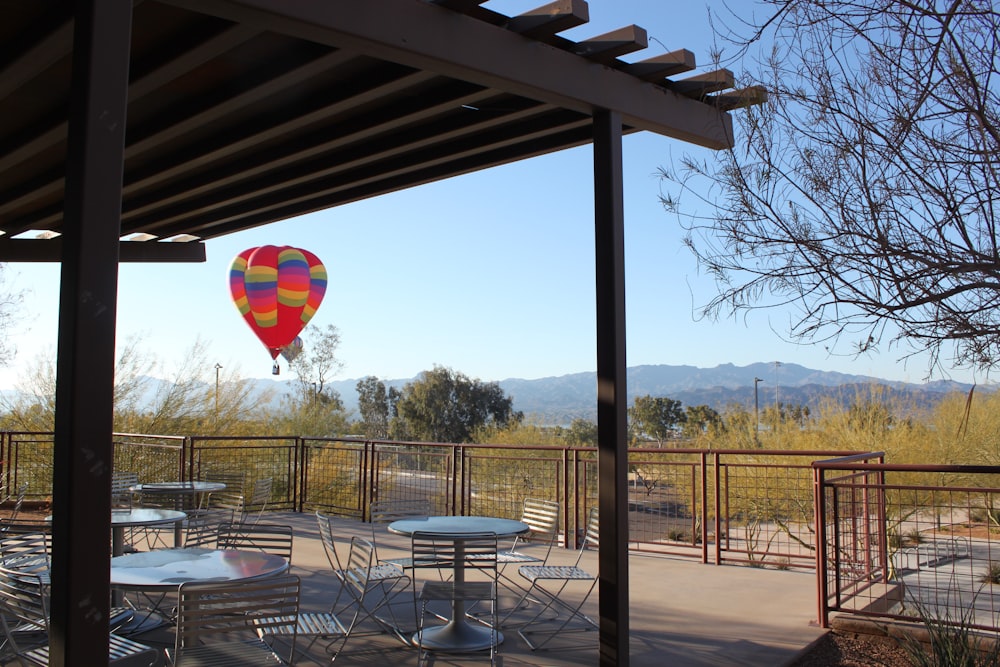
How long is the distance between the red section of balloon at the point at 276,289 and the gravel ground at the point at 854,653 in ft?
30.2

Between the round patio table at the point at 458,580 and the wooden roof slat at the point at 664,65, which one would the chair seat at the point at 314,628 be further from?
the wooden roof slat at the point at 664,65

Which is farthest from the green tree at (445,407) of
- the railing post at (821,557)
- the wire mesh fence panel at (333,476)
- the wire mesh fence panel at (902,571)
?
the railing post at (821,557)

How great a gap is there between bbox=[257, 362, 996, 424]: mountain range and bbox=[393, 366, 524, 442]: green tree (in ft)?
7.37

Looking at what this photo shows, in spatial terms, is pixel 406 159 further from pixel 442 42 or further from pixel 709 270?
pixel 709 270

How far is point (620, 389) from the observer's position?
13.5ft

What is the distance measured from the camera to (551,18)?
3.84 metres

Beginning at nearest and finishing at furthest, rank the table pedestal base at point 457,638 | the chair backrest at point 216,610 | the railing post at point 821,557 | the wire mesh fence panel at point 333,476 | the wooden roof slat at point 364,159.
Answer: the chair backrest at point 216,610 < the table pedestal base at point 457,638 < the wooden roof slat at point 364,159 < the railing post at point 821,557 < the wire mesh fence panel at point 333,476

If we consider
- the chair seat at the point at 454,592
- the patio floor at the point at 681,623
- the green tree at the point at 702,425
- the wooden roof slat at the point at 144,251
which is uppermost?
the wooden roof slat at the point at 144,251

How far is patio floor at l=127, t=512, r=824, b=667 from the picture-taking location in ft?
14.6

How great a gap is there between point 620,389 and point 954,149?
2.02 metres

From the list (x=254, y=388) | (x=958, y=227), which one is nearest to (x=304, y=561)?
(x=958, y=227)

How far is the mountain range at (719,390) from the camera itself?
455 inches

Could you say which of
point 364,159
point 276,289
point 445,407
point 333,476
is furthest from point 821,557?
point 445,407

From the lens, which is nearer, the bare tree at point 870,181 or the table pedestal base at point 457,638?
the bare tree at point 870,181
